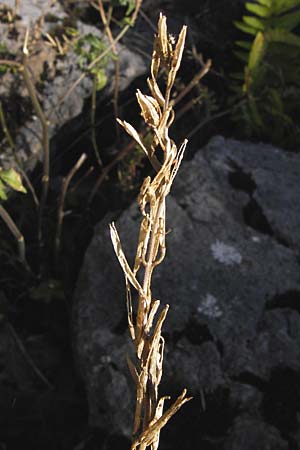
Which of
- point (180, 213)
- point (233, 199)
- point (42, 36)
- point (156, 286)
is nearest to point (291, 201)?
point (233, 199)

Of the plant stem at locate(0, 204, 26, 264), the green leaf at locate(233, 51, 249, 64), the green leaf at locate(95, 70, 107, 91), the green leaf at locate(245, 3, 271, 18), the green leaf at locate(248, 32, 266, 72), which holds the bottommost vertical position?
the plant stem at locate(0, 204, 26, 264)

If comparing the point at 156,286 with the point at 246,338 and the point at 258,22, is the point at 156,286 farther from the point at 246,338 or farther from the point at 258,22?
the point at 258,22

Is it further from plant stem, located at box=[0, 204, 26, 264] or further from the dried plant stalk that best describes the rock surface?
the dried plant stalk

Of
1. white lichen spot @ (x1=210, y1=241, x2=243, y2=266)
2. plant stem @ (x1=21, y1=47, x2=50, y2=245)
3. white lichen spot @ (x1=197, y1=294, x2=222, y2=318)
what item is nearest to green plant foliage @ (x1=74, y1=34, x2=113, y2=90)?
plant stem @ (x1=21, y1=47, x2=50, y2=245)

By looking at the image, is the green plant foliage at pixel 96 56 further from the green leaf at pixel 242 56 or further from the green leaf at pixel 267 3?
the green leaf at pixel 267 3

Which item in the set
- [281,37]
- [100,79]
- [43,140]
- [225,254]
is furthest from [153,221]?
[281,37]

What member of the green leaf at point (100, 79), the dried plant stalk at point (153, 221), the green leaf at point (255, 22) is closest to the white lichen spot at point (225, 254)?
the green leaf at point (100, 79)
